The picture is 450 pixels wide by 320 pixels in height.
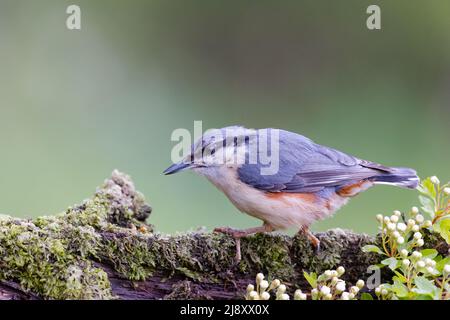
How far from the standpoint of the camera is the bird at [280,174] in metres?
3.28

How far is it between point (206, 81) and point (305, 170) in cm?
341

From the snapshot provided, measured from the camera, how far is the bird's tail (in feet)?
10.9

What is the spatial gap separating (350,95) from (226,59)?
1.40 metres

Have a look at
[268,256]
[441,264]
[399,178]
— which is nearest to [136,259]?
[268,256]

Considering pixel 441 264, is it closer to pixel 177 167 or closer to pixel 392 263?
pixel 392 263

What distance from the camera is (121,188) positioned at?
3.47 metres

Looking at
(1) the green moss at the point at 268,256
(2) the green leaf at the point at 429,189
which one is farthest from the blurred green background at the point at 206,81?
(2) the green leaf at the point at 429,189

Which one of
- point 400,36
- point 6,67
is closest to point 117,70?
point 6,67

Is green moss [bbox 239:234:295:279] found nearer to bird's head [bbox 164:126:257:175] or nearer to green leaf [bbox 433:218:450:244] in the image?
bird's head [bbox 164:126:257:175]

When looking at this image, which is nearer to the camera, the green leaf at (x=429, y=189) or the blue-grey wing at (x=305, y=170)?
the green leaf at (x=429, y=189)

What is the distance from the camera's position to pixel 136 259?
108 inches

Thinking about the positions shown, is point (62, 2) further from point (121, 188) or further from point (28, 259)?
point (28, 259)

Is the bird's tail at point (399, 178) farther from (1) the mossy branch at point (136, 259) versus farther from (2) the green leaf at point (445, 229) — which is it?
(2) the green leaf at point (445, 229)

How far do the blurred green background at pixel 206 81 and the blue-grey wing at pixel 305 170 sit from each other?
2.22m
